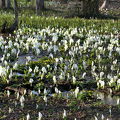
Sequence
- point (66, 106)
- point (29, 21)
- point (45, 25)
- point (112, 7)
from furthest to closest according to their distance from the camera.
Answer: point (112, 7)
point (29, 21)
point (45, 25)
point (66, 106)

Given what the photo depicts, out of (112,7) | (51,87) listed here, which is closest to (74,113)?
(51,87)

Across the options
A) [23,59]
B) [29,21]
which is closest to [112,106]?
[23,59]

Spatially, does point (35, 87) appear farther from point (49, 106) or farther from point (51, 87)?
point (49, 106)

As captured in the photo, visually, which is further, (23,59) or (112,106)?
(23,59)

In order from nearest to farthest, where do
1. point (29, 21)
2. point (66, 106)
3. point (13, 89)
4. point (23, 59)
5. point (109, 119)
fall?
point (109, 119) < point (66, 106) < point (13, 89) < point (23, 59) < point (29, 21)

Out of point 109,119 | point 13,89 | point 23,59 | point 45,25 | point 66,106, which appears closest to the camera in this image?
point 109,119

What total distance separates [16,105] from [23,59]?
494 centimetres

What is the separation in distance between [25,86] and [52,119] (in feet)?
7.81

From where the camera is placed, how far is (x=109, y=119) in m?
7.14

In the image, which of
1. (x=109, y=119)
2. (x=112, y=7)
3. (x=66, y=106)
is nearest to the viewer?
(x=109, y=119)

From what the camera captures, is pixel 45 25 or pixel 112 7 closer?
pixel 45 25

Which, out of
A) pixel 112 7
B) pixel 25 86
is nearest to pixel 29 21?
pixel 25 86

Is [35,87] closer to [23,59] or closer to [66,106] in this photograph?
[66,106]

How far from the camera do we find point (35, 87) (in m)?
9.18
